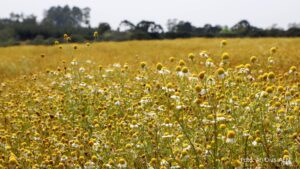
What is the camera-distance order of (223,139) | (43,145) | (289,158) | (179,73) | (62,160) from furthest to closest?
(43,145) → (62,160) → (179,73) → (223,139) → (289,158)

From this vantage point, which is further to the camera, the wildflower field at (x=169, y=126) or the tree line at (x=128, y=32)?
the tree line at (x=128, y=32)

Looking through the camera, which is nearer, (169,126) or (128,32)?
(169,126)

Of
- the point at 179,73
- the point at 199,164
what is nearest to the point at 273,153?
the point at 199,164

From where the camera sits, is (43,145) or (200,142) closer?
(200,142)

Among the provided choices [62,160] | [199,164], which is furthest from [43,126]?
[199,164]

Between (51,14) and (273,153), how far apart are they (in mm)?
78525

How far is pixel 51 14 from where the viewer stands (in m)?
79.2

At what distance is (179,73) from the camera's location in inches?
151

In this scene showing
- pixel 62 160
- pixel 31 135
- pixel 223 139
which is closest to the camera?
pixel 223 139

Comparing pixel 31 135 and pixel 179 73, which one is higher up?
pixel 179 73

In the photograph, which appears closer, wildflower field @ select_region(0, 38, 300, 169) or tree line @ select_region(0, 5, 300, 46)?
wildflower field @ select_region(0, 38, 300, 169)

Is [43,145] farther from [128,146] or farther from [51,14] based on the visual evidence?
[51,14]

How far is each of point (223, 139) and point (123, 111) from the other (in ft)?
7.78

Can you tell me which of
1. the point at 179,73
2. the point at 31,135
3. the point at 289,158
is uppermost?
the point at 179,73
